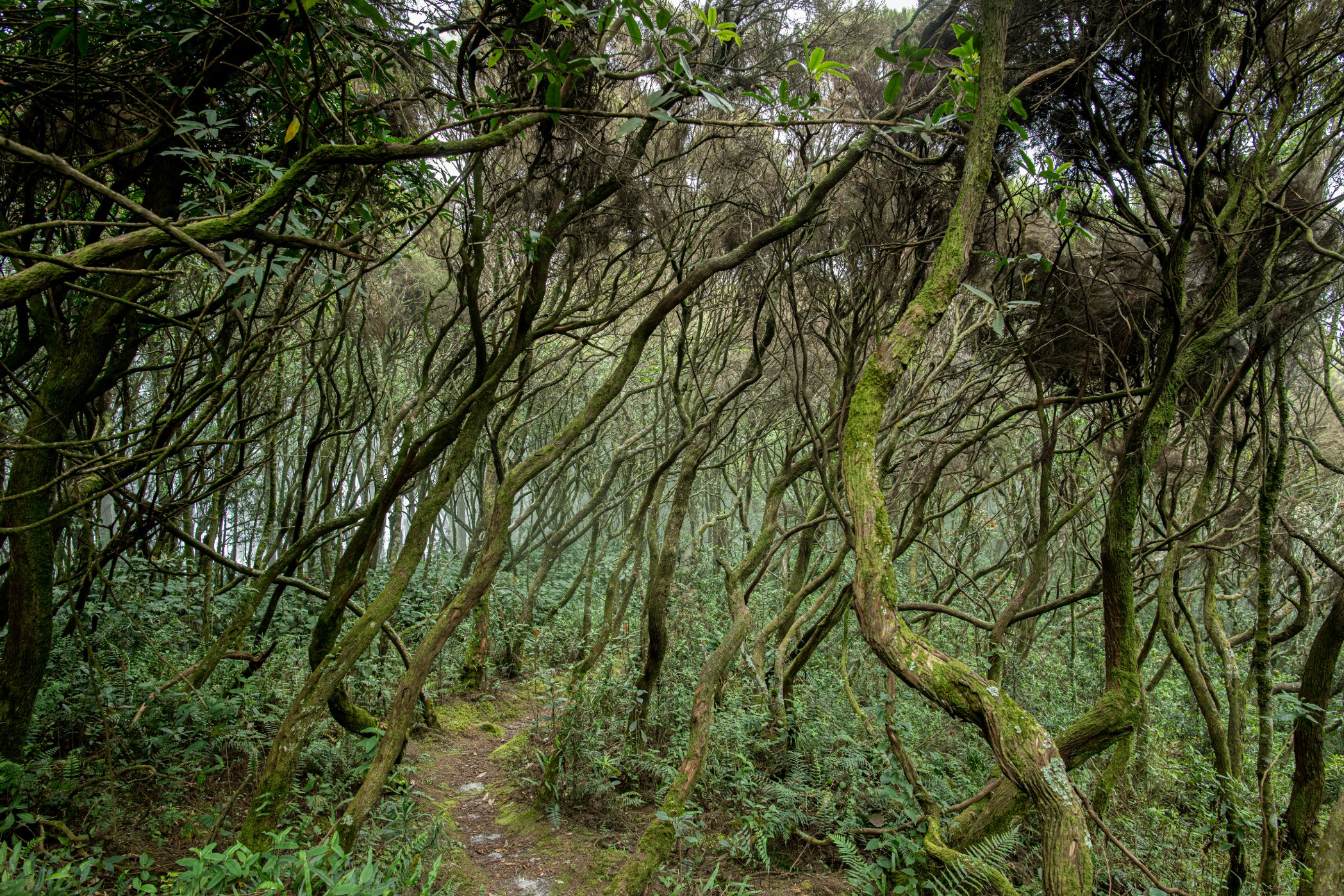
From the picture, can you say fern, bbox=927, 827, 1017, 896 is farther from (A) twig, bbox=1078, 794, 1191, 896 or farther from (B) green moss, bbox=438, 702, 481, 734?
(B) green moss, bbox=438, 702, 481, 734

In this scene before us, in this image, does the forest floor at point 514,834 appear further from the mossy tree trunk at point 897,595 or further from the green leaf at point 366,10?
the green leaf at point 366,10

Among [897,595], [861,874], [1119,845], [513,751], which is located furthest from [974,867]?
[513,751]

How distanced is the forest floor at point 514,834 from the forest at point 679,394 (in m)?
0.04

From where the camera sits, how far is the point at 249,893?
7.64 ft

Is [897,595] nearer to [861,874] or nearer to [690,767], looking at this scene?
[861,874]

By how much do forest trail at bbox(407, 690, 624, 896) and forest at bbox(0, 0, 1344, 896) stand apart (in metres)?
0.05

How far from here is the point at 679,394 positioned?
5.79 metres

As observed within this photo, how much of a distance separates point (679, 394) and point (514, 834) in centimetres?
361

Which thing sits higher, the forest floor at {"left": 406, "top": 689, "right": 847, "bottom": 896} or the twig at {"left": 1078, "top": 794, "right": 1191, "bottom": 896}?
the twig at {"left": 1078, "top": 794, "right": 1191, "bottom": 896}

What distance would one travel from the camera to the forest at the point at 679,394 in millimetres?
2570

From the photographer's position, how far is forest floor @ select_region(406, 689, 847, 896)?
3814 mm

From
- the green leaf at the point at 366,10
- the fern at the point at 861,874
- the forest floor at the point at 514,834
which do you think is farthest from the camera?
the forest floor at the point at 514,834

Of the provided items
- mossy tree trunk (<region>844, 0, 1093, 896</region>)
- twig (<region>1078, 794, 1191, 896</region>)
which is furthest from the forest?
twig (<region>1078, 794, 1191, 896</region>)

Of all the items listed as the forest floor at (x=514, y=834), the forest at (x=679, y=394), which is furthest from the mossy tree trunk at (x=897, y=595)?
the forest floor at (x=514, y=834)
